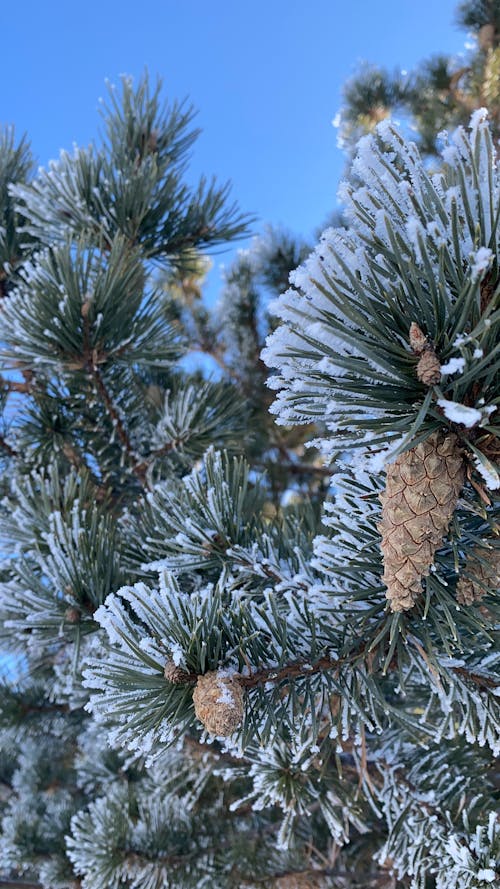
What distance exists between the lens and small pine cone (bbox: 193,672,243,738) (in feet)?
1.60

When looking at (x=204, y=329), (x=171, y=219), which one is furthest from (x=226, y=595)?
(x=204, y=329)

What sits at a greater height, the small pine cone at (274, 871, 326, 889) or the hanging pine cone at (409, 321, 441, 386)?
the hanging pine cone at (409, 321, 441, 386)

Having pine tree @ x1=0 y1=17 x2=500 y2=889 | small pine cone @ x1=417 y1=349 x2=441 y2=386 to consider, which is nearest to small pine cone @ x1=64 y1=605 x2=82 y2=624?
pine tree @ x1=0 y1=17 x2=500 y2=889

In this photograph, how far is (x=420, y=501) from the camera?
438 millimetres

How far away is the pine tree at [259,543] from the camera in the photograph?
408mm

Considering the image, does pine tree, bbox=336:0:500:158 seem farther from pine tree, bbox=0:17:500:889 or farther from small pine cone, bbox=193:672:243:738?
small pine cone, bbox=193:672:243:738

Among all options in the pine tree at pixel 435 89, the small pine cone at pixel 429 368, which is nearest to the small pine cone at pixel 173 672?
the small pine cone at pixel 429 368

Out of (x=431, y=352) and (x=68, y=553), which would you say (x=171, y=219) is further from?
(x=431, y=352)

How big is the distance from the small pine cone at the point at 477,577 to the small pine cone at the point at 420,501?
2.5 inches

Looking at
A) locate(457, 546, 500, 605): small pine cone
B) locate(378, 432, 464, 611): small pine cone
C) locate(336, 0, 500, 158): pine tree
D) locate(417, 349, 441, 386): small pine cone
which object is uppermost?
locate(336, 0, 500, 158): pine tree

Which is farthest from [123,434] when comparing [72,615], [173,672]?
[173,672]

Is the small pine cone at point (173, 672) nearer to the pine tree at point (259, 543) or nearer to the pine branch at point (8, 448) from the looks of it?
the pine tree at point (259, 543)

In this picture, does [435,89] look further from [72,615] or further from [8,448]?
[72,615]

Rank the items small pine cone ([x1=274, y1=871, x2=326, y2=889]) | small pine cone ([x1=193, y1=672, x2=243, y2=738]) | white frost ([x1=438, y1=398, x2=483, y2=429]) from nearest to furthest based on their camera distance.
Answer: white frost ([x1=438, y1=398, x2=483, y2=429]) → small pine cone ([x1=193, y1=672, x2=243, y2=738]) → small pine cone ([x1=274, y1=871, x2=326, y2=889])
